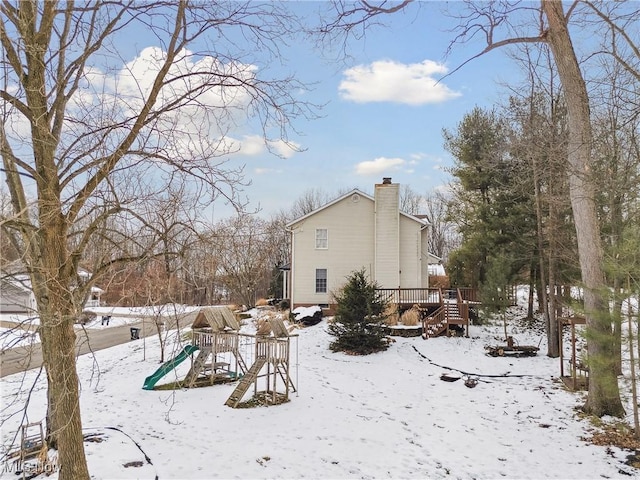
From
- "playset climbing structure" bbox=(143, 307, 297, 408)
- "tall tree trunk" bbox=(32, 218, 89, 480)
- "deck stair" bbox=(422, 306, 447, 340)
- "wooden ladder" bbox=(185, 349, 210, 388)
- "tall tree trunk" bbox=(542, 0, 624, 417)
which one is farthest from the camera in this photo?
→ "deck stair" bbox=(422, 306, 447, 340)

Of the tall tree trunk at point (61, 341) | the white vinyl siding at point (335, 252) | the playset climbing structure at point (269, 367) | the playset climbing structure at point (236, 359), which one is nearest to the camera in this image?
the tall tree trunk at point (61, 341)

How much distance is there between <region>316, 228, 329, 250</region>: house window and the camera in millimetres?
23734

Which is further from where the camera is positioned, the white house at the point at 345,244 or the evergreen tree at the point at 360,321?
the white house at the point at 345,244

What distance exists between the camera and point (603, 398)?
9.07m

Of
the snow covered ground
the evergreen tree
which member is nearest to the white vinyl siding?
the evergreen tree

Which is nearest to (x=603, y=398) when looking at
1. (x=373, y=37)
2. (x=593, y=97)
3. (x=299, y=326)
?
(x=593, y=97)

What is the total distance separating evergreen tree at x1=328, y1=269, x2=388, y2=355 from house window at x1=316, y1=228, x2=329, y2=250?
791 centimetres

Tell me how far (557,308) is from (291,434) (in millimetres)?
14911

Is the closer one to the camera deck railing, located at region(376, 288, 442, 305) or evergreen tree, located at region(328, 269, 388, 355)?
evergreen tree, located at region(328, 269, 388, 355)

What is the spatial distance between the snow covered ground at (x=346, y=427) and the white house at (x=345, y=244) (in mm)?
9863

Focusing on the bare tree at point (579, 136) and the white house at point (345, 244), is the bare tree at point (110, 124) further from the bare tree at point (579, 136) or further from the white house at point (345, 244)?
the white house at point (345, 244)

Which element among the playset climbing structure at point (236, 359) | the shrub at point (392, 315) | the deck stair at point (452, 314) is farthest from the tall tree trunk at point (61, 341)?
the deck stair at point (452, 314)

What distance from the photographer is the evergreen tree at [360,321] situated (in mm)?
15617

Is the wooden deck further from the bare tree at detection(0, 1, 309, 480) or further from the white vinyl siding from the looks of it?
the bare tree at detection(0, 1, 309, 480)
